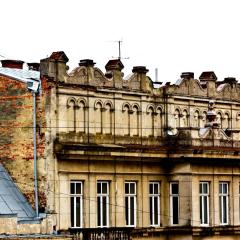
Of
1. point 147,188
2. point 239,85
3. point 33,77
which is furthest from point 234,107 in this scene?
point 33,77

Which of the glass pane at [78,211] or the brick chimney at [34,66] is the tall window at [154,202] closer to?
the glass pane at [78,211]

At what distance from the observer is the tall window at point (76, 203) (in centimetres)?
4916

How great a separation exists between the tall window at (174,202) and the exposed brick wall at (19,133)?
24.7 ft

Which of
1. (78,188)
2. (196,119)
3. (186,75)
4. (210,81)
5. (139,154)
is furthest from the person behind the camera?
(210,81)

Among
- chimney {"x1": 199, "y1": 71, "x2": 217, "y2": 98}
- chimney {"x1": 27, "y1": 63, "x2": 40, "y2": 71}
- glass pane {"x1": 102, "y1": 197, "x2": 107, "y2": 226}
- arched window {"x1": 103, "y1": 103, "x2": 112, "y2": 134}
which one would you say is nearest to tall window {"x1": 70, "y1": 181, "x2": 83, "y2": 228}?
glass pane {"x1": 102, "y1": 197, "x2": 107, "y2": 226}

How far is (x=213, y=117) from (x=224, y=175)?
2866 mm

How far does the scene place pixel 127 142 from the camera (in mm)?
52031

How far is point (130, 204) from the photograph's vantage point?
51875 mm

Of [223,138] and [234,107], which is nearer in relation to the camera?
[223,138]

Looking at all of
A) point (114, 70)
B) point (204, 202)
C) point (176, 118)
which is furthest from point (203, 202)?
point (114, 70)

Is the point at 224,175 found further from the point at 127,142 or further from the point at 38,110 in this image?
the point at 38,110

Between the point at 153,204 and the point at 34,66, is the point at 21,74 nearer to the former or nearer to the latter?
the point at 34,66

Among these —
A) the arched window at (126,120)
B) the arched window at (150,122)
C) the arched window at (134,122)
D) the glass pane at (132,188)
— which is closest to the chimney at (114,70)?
the arched window at (126,120)

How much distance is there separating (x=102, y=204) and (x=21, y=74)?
6841mm
